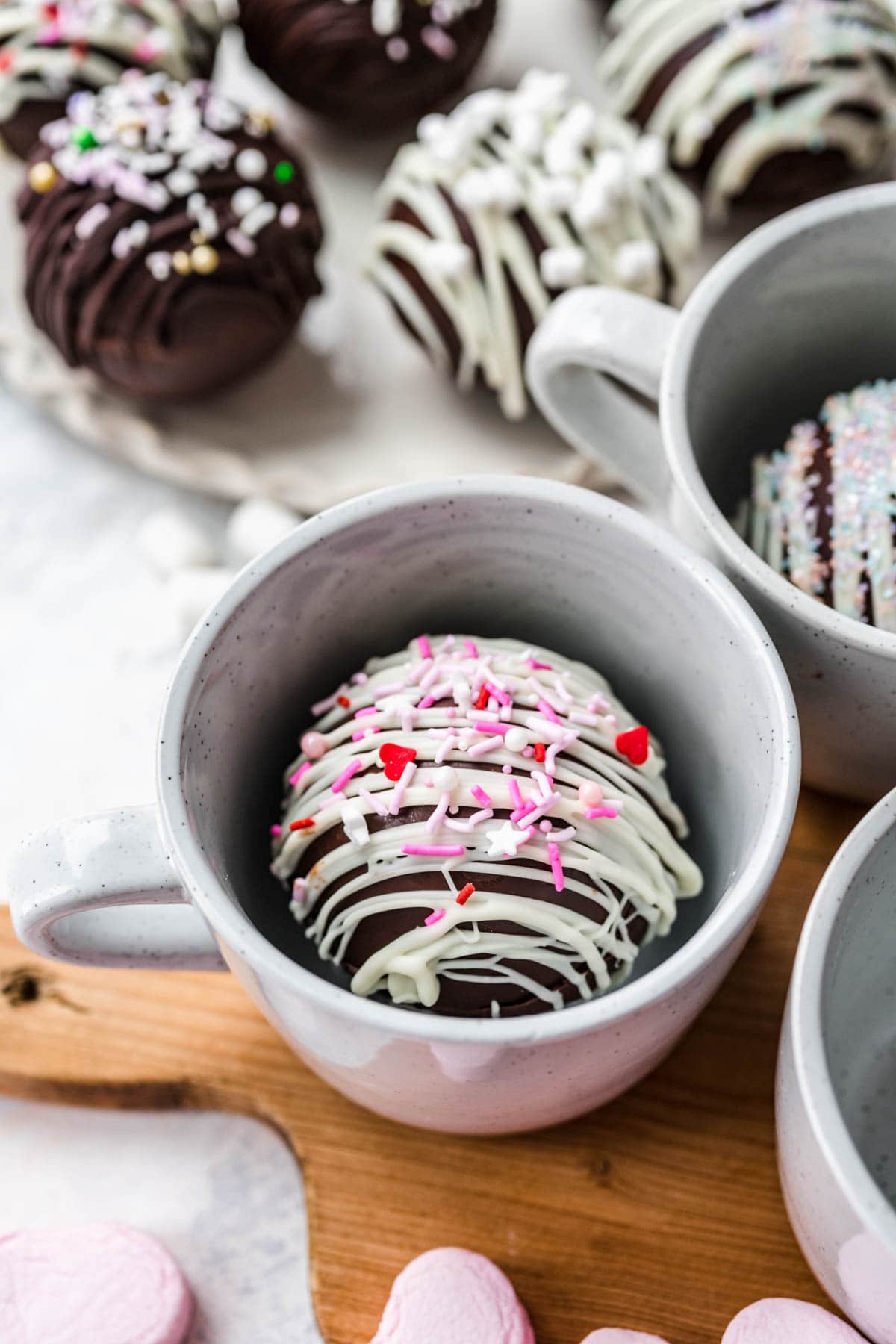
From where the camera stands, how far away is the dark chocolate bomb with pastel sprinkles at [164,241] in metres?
1.12

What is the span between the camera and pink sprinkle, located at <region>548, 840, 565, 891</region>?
72 cm

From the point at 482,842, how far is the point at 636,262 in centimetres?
61

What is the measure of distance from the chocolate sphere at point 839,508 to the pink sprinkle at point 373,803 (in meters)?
0.30

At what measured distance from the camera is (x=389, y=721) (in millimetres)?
777

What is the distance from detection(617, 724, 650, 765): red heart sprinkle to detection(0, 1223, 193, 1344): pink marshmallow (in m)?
0.42

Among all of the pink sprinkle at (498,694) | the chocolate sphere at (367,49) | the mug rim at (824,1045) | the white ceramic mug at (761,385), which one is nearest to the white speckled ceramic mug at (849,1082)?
the mug rim at (824,1045)

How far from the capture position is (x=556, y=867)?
0.72 metres

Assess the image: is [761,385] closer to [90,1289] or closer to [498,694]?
[498,694]

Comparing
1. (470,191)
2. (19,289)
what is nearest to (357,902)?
(470,191)

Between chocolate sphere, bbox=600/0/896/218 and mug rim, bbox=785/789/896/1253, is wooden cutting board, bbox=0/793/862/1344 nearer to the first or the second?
mug rim, bbox=785/789/896/1253

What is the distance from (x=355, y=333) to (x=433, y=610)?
508 millimetres

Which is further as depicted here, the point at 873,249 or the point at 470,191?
the point at 470,191

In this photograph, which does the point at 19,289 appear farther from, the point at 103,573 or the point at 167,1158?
the point at 167,1158

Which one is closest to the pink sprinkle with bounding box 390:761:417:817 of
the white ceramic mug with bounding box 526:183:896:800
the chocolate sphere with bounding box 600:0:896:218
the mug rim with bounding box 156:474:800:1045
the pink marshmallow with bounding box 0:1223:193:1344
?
the mug rim with bounding box 156:474:800:1045
